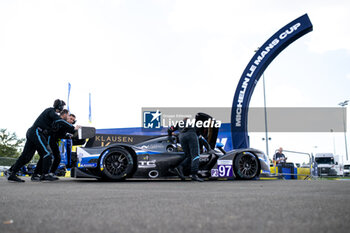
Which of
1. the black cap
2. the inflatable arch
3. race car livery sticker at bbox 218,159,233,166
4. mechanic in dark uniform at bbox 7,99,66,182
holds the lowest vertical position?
race car livery sticker at bbox 218,159,233,166

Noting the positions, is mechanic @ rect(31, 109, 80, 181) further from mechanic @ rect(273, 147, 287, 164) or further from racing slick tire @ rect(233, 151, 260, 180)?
mechanic @ rect(273, 147, 287, 164)

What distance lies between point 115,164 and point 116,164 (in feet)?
0.07

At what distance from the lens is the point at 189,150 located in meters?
7.37

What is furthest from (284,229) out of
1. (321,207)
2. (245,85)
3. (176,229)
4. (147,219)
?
(245,85)

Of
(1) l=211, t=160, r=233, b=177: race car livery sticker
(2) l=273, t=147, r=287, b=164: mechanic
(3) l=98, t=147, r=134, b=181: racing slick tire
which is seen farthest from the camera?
(2) l=273, t=147, r=287, b=164: mechanic

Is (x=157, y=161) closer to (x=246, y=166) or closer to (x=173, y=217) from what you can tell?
(x=246, y=166)

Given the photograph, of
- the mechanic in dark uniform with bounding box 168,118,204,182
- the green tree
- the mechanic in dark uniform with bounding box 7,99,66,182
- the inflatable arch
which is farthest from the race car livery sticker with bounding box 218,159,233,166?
the green tree

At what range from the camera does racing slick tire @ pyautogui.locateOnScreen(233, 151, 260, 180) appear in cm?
812

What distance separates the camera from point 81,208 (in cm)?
274

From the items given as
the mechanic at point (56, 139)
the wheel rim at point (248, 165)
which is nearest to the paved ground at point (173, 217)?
the mechanic at point (56, 139)

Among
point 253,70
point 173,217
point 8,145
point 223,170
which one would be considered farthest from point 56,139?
point 8,145

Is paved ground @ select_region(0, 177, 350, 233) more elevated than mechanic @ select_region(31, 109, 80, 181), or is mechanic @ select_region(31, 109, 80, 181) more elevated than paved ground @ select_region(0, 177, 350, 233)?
mechanic @ select_region(31, 109, 80, 181)

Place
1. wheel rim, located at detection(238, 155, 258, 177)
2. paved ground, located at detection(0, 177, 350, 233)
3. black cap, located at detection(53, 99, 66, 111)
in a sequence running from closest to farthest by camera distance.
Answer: paved ground, located at detection(0, 177, 350, 233) → black cap, located at detection(53, 99, 66, 111) → wheel rim, located at detection(238, 155, 258, 177)

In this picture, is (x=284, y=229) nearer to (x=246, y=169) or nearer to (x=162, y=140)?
(x=162, y=140)
